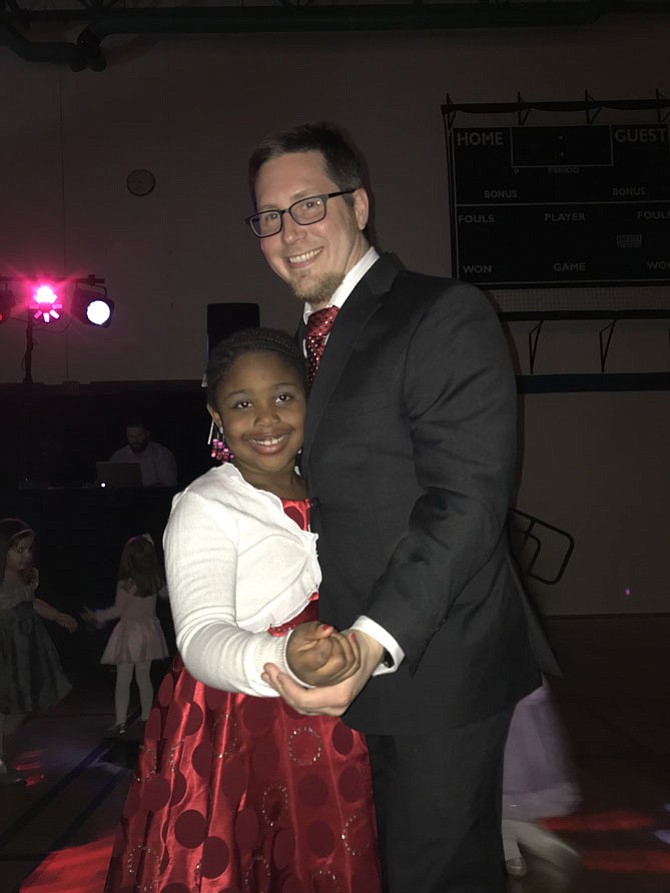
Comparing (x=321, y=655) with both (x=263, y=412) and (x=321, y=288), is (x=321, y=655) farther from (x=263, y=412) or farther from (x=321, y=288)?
(x=321, y=288)

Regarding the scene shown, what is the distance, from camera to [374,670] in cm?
129

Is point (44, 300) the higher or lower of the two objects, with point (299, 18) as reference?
lower

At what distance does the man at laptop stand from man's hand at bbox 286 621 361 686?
6.67m

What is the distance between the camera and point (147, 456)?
7.91m

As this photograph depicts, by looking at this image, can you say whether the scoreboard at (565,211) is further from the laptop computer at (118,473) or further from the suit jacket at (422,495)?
the suit jacket at (422,495)

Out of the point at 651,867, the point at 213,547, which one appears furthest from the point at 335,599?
the point at 651,867

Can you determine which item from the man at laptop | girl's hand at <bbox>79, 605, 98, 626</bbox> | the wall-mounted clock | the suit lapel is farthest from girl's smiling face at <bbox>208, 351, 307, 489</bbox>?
the wall-mounted clock

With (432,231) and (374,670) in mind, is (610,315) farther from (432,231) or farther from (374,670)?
(374,670)

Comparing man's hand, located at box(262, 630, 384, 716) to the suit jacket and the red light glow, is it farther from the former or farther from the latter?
the red light glow

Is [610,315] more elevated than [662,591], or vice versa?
[610,315]

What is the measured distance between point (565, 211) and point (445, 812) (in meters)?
7.73

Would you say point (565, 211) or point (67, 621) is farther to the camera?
point (565, 211)

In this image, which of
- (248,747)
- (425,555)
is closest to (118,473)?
(248,747)

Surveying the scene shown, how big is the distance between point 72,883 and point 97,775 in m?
1.39
